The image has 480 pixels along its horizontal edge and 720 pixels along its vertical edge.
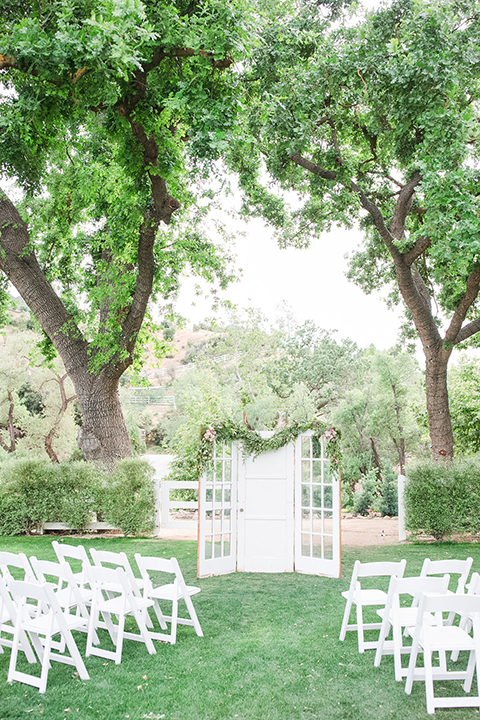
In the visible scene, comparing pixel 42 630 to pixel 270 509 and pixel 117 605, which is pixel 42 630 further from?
pixel 270 509

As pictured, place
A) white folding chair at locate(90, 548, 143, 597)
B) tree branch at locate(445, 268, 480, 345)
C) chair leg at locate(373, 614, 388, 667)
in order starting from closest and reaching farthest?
chair leg at locate(373, 614, 388, 667), white folding chair at locate(90, 548, 143, 597), tree branch at locate(445, 268, 480, 345)

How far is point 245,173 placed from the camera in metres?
12.2

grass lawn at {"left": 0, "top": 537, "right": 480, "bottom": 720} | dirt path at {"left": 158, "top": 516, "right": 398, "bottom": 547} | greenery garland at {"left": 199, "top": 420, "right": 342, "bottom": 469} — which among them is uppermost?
greenery garland at {"left": 199, "top": 420, "right": 342, "bottom": 469}

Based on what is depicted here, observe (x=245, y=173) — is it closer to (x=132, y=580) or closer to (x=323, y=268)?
(x=132, y=580)

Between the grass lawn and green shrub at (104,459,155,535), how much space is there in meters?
5.00

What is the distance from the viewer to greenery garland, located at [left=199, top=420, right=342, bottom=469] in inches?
316

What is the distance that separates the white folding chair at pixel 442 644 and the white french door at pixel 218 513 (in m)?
4.51

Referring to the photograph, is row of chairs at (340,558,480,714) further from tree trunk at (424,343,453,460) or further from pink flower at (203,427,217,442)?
tree trunk at (424,343,453,460)

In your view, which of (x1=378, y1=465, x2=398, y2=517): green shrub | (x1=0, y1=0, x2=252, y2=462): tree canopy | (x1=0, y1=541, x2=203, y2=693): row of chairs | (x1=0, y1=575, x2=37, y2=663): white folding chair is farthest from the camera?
(x1=378, y1=465, x2=398, y2=517): green shrub

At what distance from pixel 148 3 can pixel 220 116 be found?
176 centimetres

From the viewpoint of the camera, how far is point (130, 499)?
10836 millimetres

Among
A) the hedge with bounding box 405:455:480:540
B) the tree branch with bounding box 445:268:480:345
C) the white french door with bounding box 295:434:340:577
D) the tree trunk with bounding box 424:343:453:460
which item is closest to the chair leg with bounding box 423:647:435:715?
the white french door with bounding box 295:434:340:577

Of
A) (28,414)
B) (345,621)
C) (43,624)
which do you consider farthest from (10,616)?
(28,414)

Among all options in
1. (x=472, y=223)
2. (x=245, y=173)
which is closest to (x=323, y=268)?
(x=245, y=173)
